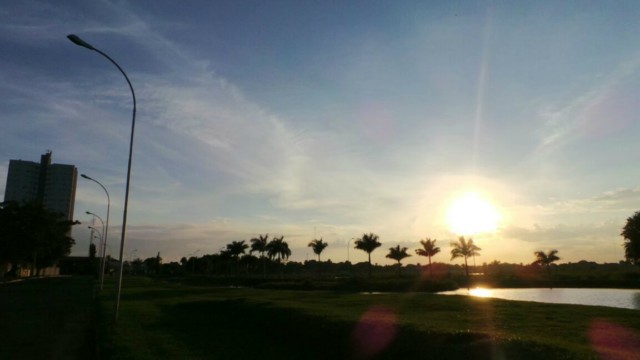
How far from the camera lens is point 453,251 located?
11438 centimetres

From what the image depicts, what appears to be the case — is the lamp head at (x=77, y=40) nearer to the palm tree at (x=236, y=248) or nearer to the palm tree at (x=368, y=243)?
the palm tree at (x=368, y=243)

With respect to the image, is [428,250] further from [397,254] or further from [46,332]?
[46,332]

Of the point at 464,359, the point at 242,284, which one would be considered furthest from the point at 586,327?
the point at 242,284

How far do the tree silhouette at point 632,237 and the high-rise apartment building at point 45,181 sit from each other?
168 metres

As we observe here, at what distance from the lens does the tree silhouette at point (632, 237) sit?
8019 cm

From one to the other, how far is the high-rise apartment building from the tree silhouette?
16818 centimetres

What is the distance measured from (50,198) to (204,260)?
6025 centimetres

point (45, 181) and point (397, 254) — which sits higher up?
point (45, 181)

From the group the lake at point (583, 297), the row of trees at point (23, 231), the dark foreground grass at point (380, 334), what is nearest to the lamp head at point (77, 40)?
the dark foreground grass at point (380, 334)

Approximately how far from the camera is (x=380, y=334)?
1788cm

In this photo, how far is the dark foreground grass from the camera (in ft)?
45.3

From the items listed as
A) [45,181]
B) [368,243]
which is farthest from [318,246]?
[45,181]

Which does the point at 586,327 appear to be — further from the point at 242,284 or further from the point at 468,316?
the point at 242,284

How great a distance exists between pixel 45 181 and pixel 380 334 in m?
188
